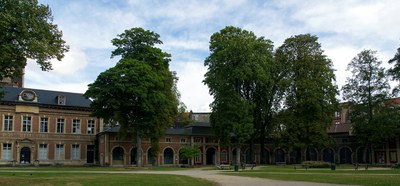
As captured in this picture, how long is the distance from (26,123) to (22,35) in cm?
3509

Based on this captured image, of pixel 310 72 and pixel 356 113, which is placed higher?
pixel 310 72

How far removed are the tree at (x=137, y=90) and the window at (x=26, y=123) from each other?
12297 millimetres

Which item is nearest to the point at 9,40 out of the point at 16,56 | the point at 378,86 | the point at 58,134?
the point at 16,56

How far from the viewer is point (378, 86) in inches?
2224

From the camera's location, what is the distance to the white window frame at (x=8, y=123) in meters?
55.1

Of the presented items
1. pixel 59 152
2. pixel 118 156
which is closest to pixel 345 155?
pixel 118 156

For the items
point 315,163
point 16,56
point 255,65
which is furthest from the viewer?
point 255,65

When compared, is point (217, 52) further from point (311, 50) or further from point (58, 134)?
point (58, 134)

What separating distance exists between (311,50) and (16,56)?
143ft

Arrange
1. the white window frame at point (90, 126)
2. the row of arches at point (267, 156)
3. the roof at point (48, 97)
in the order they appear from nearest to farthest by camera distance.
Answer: the roof at point (48, 97), the row of arches at point (267, 156), the white window frame at point (90, 126)

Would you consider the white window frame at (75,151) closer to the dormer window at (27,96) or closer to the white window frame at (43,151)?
the white window frame at (43,151)

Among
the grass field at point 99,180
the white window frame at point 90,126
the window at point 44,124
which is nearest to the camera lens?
the grass field at point 99,180

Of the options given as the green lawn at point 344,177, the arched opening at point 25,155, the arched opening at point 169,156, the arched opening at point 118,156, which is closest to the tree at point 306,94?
the arched opening at point 169,156

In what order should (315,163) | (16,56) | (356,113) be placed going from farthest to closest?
1. (356,113)
2. (315,163)
3. (16,56)
